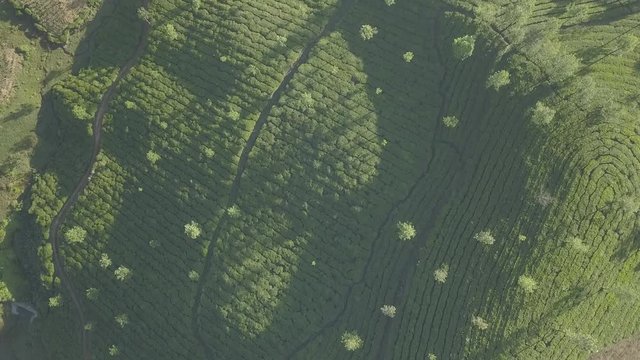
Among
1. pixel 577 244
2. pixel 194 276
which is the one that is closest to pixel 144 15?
pixel 194 276

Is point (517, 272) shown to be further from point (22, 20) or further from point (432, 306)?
point (22, 20)

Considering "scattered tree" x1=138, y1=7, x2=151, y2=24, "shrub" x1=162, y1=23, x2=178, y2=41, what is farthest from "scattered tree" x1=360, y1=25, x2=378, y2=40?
"scattered tree" x1=138, y1=7, x2=151, y2=24

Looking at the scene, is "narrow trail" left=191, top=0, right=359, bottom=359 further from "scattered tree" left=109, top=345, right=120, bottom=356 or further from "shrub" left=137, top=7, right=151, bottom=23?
"shrub" left=137, top=7, right=151, bottom=23

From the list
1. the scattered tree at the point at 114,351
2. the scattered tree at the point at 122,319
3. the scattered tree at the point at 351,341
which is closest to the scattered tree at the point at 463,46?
the scattered tree at the point at 351,341

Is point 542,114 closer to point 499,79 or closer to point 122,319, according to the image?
point 499,79

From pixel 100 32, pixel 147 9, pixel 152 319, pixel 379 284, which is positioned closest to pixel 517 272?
pixel 379 284
